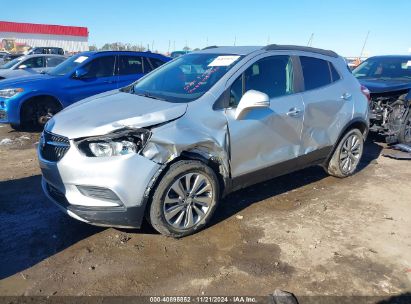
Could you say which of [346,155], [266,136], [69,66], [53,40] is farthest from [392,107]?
[53,40]

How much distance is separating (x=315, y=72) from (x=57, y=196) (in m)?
3.29

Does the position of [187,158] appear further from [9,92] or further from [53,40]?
[53,40]

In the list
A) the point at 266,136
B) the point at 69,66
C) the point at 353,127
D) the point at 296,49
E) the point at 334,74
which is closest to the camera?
the point at 266,136

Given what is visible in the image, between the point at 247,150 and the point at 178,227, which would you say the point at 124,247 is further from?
the point at 247,150

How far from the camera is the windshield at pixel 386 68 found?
24.8 ft

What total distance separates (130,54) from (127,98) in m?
4.82

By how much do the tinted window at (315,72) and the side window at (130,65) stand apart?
15.7 feet

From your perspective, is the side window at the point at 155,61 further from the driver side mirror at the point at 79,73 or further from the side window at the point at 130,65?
the driver side mirror at the point at 79,73

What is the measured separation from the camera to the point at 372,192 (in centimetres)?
486

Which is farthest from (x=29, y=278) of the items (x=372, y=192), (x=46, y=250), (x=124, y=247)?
(x=372, y=192)

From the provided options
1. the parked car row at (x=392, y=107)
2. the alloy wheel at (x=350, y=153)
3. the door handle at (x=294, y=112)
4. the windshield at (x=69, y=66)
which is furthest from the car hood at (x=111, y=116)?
the parked car row at (x=392, y=107)

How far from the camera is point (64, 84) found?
296 inches

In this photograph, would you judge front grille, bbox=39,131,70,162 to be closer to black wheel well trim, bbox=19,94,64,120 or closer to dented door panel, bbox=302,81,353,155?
dented door panel, bbox=302,81,353,155

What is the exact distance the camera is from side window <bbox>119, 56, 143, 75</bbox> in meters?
8.13
